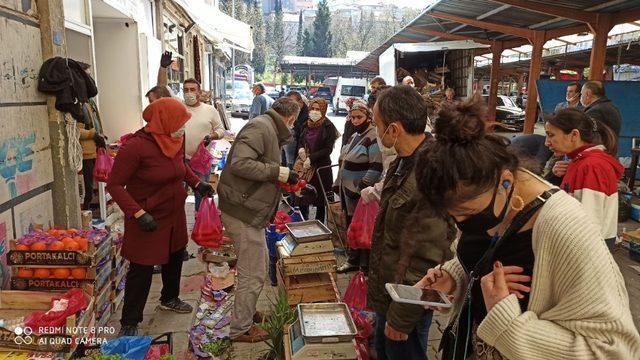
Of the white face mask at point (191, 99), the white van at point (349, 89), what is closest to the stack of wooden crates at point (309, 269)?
the white face mask at point (191, 99)

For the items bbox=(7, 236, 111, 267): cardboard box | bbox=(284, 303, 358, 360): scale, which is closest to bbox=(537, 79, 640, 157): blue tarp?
bbox=(284, 303, 358, 360): scale

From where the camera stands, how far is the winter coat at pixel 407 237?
6.91ft

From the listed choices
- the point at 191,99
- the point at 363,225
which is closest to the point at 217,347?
the point at 363,225

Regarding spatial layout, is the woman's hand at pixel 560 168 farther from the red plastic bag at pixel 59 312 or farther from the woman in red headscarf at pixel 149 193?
the red plastic bag at pixel 59 312

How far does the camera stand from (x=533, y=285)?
51.2 inches

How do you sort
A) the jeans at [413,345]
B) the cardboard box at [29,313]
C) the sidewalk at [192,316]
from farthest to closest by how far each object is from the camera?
the sidewalk at [192,316]
the cardboard box at [29,313]
the jeans at [413,345]

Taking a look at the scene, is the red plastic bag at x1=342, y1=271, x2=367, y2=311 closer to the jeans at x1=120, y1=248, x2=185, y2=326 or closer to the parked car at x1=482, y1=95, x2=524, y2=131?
the jeans at x1=120, y1=248, x2=185, y2=326

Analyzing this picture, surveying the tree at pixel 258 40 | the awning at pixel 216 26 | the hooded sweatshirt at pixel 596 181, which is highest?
the tree at pixel 258 40

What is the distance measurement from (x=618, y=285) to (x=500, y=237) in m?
0.33

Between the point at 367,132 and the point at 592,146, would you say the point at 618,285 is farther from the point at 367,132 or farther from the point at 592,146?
the point at 367,132

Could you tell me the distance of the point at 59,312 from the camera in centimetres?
282

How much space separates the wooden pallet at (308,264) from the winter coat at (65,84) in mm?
2155

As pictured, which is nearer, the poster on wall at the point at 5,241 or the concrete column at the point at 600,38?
the poster on wall at the point at 5,241

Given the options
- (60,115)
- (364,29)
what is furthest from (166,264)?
(364,29)
